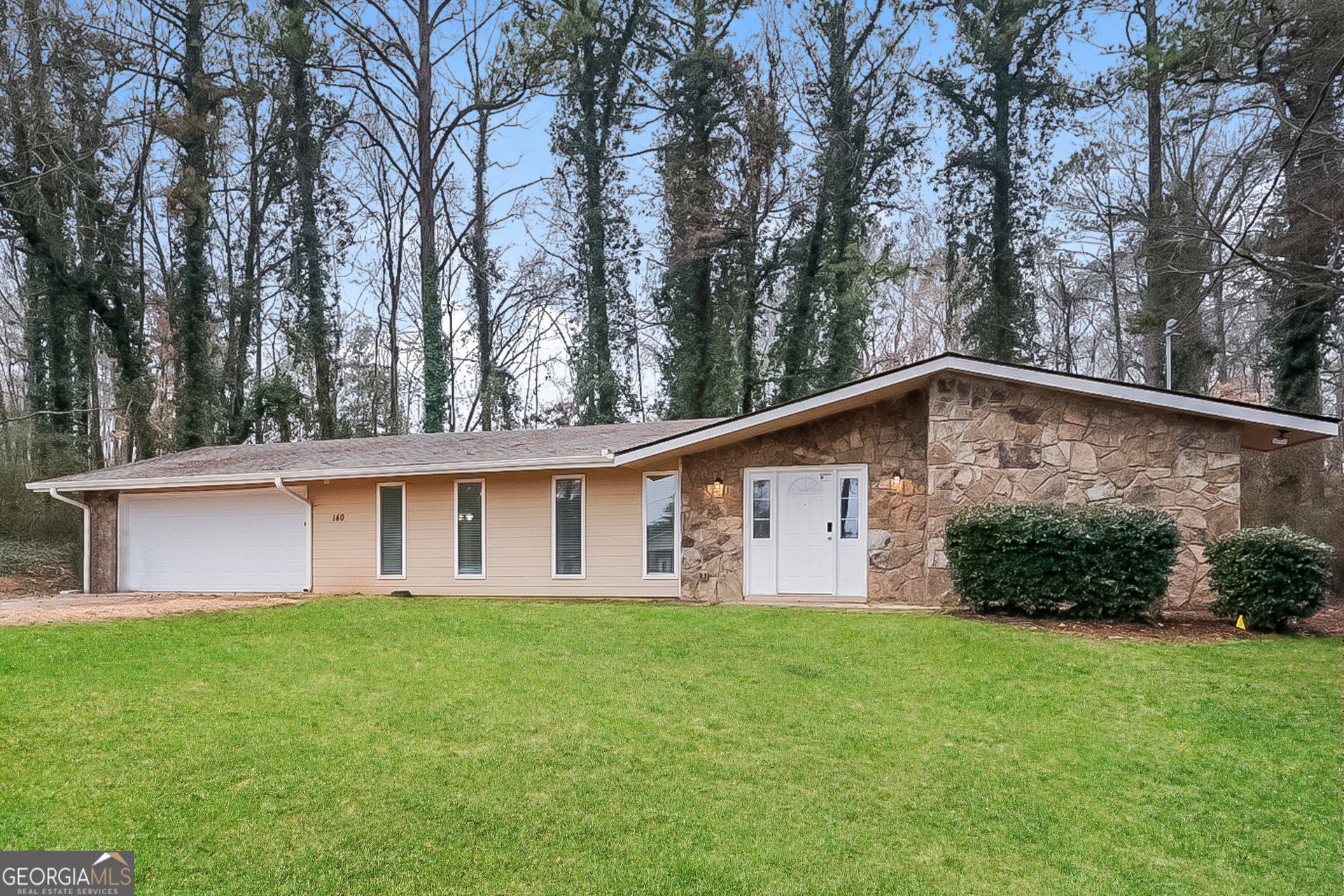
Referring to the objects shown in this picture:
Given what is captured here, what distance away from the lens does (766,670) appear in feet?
21.9

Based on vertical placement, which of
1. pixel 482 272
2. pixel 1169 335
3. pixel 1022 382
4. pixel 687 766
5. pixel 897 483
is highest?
pixel 482 272

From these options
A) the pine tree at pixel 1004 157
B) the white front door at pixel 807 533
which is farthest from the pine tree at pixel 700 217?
the white front door at pixel 807 533

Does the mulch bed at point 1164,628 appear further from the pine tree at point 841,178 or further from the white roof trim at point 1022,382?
the pine tree at point 841,178

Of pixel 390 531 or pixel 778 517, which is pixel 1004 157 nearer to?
pixel 778 517

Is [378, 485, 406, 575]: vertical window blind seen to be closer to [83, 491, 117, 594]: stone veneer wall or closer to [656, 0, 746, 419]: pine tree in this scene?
[83, 491, 117, 594]: stone veneer wall

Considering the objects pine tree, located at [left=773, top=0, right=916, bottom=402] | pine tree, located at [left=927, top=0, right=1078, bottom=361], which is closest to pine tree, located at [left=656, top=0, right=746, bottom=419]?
pine tree, located at [left=773, top=0, right=916, bottom=402]

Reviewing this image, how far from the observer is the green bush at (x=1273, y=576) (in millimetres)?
7887

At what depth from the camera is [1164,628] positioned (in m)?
8.19

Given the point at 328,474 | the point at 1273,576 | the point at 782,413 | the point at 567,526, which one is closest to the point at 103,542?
the point at 328,474

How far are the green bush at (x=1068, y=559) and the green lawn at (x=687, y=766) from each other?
1018 mm

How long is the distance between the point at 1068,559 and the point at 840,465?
3205 millimetres

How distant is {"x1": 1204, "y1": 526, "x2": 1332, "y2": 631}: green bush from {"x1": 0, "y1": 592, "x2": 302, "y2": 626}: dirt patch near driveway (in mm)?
10824

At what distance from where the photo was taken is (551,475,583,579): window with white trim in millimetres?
12297

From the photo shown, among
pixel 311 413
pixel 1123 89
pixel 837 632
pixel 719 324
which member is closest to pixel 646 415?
pixel 719 324
